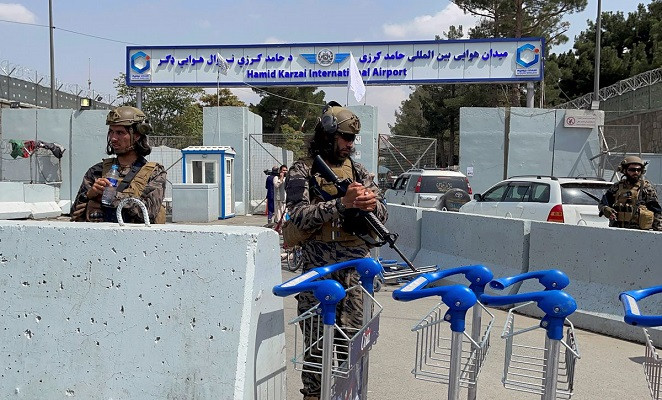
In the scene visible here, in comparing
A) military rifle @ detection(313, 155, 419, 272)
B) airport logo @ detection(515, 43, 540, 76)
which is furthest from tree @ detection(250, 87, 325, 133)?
military rifle @ detection(313, 155, 419, 272)

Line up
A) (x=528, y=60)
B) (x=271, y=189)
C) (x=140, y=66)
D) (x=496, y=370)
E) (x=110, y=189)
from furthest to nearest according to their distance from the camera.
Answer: (x=140, y=66)
(x=528, y=60)
(x=271, y=189)
(x=496, y=370)
(x=110, y=189)

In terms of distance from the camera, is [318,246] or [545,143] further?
[545,143]

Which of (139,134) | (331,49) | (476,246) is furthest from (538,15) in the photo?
(139,134)

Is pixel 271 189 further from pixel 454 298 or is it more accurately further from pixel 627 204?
pixel 454 298

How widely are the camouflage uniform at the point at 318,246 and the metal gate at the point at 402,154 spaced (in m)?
18.4

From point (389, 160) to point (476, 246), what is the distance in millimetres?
15096

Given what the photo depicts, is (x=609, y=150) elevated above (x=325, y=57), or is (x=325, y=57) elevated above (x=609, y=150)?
(x=325, y=57)

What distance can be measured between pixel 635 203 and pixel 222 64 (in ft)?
56.4

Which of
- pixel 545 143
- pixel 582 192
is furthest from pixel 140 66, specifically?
pixel 582 192

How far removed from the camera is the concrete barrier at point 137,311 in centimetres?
270

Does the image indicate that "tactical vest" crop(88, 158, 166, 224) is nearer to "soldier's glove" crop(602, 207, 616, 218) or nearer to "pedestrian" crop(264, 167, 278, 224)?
"soldier's glove" crop(602, 207, 616, 218)

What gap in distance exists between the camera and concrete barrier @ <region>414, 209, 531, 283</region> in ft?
24.8

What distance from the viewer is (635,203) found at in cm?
764

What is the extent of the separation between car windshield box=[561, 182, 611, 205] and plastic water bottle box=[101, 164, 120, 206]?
8.59m
